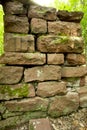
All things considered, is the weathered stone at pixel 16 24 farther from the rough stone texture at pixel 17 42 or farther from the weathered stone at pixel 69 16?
the weathered stone at pixel 69 16

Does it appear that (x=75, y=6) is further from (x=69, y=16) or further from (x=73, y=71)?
(x=73, y=71)

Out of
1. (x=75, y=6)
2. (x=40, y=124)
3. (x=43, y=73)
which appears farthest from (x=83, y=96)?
(x=75, y=6)

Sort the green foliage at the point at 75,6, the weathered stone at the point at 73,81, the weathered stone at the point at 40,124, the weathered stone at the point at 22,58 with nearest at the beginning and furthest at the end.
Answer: the weathered stone at the point at 40,124, the weathered stone at the point at 22,58, the weathered stone at the point at 73,81, the green foliage at the point at 75,6

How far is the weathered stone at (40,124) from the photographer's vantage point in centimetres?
258

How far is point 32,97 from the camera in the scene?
2.90 m

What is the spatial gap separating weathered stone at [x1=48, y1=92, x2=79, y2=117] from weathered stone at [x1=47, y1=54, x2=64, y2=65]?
57cm

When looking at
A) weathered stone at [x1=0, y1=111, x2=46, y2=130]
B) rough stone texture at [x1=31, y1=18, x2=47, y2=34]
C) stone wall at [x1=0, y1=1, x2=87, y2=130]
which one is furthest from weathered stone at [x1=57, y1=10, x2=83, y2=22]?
weathered stone at [x1=0, y1=111, x2=46, y2=130]

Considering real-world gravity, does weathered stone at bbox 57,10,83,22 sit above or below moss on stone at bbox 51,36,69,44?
above

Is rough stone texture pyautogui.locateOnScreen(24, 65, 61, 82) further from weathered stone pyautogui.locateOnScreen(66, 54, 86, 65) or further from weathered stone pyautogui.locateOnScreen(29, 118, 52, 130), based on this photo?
weathered stone pyautogui.locateOnScreen(29, 118, 52, 130)

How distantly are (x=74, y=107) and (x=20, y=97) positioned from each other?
94 cm

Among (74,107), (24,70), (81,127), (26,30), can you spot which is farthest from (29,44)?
(81,127)

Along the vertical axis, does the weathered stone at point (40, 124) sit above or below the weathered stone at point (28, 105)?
below

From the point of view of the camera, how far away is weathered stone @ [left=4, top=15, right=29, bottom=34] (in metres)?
2.75

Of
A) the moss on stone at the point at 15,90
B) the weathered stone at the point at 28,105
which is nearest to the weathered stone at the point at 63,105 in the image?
→ the weathered stone at the point at 28,105
